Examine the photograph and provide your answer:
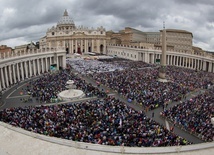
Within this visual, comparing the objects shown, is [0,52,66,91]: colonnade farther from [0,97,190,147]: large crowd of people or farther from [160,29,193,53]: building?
[160,29,193,53]: building

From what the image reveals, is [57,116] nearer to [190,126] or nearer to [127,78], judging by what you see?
[190,126]

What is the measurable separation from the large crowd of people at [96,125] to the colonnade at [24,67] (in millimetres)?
21869

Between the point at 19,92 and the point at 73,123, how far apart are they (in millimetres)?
20764

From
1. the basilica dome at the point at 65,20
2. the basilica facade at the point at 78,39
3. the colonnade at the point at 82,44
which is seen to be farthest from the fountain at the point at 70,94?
A: the basilica dome at the point at 65,20

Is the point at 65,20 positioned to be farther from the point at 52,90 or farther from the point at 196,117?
the point at 196,117

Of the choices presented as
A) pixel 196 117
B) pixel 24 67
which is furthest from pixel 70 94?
pixel 24 67

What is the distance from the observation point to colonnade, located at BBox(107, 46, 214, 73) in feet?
211

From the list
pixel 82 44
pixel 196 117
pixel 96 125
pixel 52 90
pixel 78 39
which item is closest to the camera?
pixel 96 125

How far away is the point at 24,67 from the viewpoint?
5062 centimetres

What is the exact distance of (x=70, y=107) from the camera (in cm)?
2427

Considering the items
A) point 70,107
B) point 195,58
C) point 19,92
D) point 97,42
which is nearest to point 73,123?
point 70,107

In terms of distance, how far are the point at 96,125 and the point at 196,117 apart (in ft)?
36.4

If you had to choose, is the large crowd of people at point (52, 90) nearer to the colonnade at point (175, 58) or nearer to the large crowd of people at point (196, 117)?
the large crowd of people at point (196, 117)

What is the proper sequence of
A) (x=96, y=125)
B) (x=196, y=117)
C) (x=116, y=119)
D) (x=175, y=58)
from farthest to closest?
(x=175, y=58) < (x=196, y=117) < (x=116, y=119) < (x=96, y=125)
